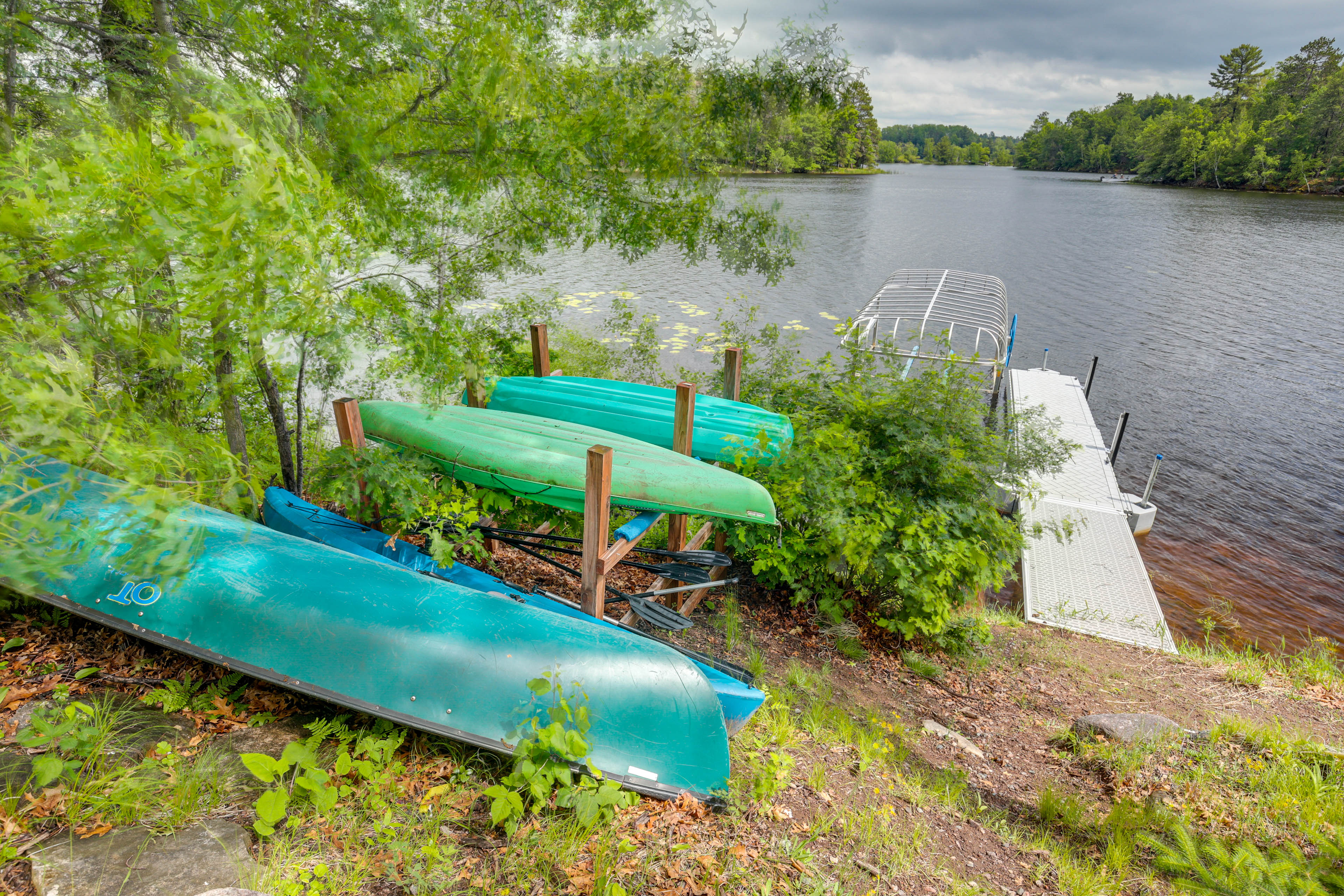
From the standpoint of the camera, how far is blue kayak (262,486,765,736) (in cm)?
365

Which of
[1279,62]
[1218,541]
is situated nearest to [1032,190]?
[1279,62]

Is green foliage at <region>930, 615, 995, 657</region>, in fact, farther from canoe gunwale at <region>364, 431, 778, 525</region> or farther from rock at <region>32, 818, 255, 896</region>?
rock at <region>32, 818, 255, 896</region>

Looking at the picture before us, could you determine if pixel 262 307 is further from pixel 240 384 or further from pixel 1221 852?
pixel 1221 852

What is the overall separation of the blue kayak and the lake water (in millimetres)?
4160

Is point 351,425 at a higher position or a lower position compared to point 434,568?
higher

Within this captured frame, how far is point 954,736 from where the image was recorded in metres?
4.60

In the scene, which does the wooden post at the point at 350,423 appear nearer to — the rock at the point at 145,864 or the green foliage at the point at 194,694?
the green foliage at the point at 194,694

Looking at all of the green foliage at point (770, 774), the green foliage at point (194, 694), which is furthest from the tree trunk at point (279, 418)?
the green foliage at point (770, 774)

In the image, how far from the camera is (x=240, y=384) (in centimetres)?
424

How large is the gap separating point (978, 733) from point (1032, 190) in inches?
2651

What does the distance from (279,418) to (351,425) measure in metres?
1.03

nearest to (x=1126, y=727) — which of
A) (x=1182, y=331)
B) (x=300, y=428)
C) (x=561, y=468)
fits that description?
(x=561, y=468)

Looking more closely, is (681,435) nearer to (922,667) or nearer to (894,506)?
(894,506)

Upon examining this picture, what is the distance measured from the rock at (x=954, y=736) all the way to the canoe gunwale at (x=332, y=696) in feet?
7.64
